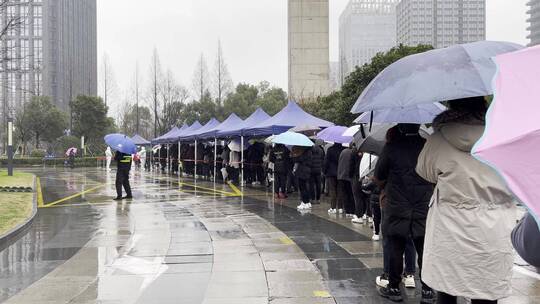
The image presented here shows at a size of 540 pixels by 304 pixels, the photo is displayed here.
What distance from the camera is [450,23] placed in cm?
3653

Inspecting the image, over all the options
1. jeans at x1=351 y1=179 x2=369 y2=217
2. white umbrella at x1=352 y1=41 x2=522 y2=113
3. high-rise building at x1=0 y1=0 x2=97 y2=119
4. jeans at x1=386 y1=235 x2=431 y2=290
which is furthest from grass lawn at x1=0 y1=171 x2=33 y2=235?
high-rise building at x1=0 y1=0 x2=97 y2=119

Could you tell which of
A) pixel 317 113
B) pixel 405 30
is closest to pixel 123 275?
pixel 317 113

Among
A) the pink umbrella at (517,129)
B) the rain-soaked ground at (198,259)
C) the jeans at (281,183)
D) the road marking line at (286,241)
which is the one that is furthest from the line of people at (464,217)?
the jeans at (281,183)

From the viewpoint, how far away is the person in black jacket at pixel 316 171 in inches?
537

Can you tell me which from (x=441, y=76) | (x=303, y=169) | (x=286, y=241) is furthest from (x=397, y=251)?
(x=303, y=169)

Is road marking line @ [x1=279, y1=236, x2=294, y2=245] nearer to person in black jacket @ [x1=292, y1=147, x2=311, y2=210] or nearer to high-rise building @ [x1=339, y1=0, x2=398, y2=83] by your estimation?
person in black jacket @ [x1=292, y1=147, x2=311, y2=210]

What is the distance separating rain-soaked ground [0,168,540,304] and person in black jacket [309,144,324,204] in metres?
1.09

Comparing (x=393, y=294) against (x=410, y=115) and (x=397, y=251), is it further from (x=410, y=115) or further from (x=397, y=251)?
(x=410, y=115)

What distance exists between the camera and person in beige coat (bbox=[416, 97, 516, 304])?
11.7ft

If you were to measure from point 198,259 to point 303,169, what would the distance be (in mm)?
5780

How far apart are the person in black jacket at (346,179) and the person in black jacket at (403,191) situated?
5.13 meters

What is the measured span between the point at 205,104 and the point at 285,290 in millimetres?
48788

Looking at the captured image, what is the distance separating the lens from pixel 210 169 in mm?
25828

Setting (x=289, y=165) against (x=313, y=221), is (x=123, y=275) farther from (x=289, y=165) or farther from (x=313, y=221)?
Answer: (x=289, y=165)
